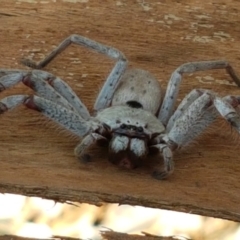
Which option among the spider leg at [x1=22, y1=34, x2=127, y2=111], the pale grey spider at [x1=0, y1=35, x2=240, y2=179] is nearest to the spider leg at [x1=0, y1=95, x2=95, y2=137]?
the pale grey spider at [x1=0, y1=35, x2=240, y2=179]

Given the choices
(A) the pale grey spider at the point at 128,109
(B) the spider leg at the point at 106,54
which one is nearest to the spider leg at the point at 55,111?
(A) the pale grey spider at the point at 128,109

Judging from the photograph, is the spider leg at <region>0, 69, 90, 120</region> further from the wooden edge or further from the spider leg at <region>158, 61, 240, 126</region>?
the wooden edge

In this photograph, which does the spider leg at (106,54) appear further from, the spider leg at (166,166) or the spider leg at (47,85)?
the spider leg at (166,166)

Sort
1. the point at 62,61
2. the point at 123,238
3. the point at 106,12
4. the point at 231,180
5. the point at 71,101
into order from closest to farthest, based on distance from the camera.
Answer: the point at 123,238 < the point at 231,180 < the point at 71,101 < the point at 62,61 < the point at 106,12

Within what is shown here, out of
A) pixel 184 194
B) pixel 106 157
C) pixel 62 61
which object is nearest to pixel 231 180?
pixel 184 194

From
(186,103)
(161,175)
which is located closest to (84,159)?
(161,175)

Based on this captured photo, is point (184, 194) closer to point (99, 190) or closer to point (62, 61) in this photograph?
point (99, 190)

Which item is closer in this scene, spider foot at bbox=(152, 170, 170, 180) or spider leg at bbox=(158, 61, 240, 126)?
spider foot at bbox=(152, 170, 170, 180)
